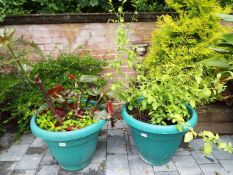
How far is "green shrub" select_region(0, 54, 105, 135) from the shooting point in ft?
9.49

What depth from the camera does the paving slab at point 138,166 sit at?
97.6 inches

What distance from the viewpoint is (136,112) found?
8.60ft

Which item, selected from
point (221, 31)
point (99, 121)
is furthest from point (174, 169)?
→ point (221, 31)

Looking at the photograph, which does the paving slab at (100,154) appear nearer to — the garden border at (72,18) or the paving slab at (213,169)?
the paving slab at (213,169)

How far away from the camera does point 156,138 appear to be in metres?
2.32

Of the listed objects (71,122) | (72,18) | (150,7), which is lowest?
(71,122)

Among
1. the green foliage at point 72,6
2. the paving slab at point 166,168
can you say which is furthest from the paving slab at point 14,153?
the green foliage at point 72,6

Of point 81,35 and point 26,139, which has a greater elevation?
point 81,35

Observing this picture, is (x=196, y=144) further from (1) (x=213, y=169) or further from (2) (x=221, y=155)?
(1) (x=213, y=169)

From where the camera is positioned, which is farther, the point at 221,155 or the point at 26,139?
the point at 26,139

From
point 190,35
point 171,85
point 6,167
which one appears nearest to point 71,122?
point 6,167

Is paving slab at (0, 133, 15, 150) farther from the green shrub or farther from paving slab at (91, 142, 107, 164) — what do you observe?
paving slab at (91, 142, 107, 164)

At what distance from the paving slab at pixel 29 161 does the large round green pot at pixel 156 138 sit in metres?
1.10

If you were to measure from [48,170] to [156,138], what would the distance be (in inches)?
45.8
